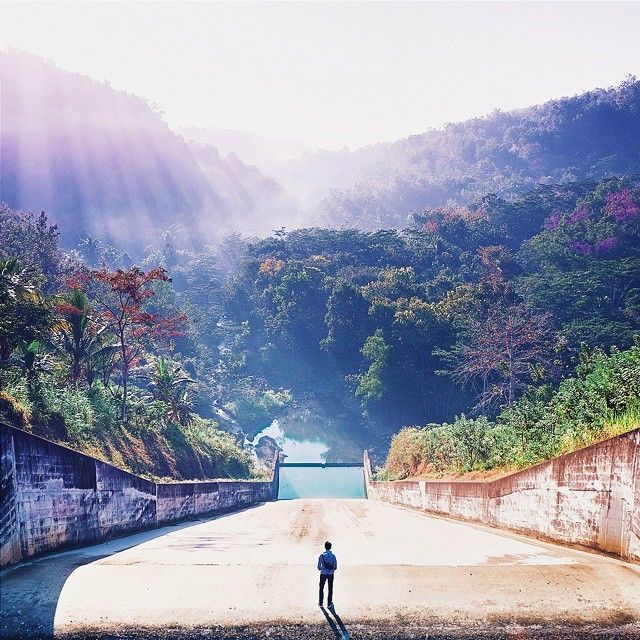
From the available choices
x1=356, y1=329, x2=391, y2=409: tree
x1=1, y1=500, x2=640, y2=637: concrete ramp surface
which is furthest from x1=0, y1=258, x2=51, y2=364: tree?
x1=356, y1=329, x2=391, y2=409: tree

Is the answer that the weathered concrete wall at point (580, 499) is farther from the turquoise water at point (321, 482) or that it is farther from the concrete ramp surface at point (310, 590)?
the turquoise water at point (321, 482)

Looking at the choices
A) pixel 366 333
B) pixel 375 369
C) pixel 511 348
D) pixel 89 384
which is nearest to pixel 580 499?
pixel 89 384

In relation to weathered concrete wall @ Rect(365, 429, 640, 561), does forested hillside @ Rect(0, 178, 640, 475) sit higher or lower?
higher

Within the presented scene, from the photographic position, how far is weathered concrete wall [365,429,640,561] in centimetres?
956

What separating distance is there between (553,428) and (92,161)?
512ft

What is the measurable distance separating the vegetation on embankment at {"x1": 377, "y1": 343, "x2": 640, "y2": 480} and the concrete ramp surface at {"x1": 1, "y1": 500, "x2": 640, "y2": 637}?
265 centimetres

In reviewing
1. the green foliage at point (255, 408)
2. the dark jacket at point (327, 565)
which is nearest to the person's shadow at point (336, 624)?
the dark jacket at point (327, 565)

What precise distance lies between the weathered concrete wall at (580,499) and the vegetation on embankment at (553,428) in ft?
2.92

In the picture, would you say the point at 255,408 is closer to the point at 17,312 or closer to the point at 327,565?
the point at 17,312

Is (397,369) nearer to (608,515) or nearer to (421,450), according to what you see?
(421,450)

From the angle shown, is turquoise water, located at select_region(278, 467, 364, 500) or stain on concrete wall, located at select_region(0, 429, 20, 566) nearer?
stain on concrete wall, located at select_region(0, 429, 20, 566)

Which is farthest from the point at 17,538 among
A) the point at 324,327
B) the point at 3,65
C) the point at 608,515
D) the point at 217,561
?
the point at 3,65

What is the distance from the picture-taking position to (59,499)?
11.5 meters

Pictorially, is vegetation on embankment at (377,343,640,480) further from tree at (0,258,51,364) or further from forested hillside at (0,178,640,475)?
tree at (0,258,51,364)
